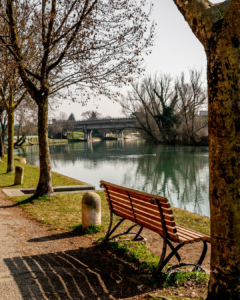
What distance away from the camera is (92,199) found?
641cm

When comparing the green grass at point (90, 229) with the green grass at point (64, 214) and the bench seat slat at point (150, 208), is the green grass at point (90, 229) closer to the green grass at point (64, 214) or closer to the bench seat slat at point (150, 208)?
the green grass at point (64, 214)

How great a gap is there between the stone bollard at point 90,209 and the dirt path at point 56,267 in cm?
44

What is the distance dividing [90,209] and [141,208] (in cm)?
194

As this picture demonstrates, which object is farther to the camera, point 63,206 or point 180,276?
point 63,206

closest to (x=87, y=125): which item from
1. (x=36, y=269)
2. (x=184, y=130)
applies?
(x=184, y=130)

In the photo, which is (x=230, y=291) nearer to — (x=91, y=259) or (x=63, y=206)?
(x=91, y=259)

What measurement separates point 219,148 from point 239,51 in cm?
90

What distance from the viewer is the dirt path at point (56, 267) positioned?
376cm

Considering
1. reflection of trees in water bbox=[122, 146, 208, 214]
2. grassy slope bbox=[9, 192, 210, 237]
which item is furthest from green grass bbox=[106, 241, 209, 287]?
reflection of trees in water bbox=[122, 146, 208, 214]

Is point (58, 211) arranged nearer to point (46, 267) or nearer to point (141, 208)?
point (46, 267)

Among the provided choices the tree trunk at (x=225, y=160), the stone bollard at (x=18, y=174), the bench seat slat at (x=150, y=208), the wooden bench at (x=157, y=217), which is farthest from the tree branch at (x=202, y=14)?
the stone bollard at (x=18, y=174)

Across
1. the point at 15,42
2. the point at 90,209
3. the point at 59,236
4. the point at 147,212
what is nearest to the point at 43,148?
the point at 15,42

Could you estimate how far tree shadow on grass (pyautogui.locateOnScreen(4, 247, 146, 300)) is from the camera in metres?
3.75

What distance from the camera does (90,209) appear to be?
6414 mm
